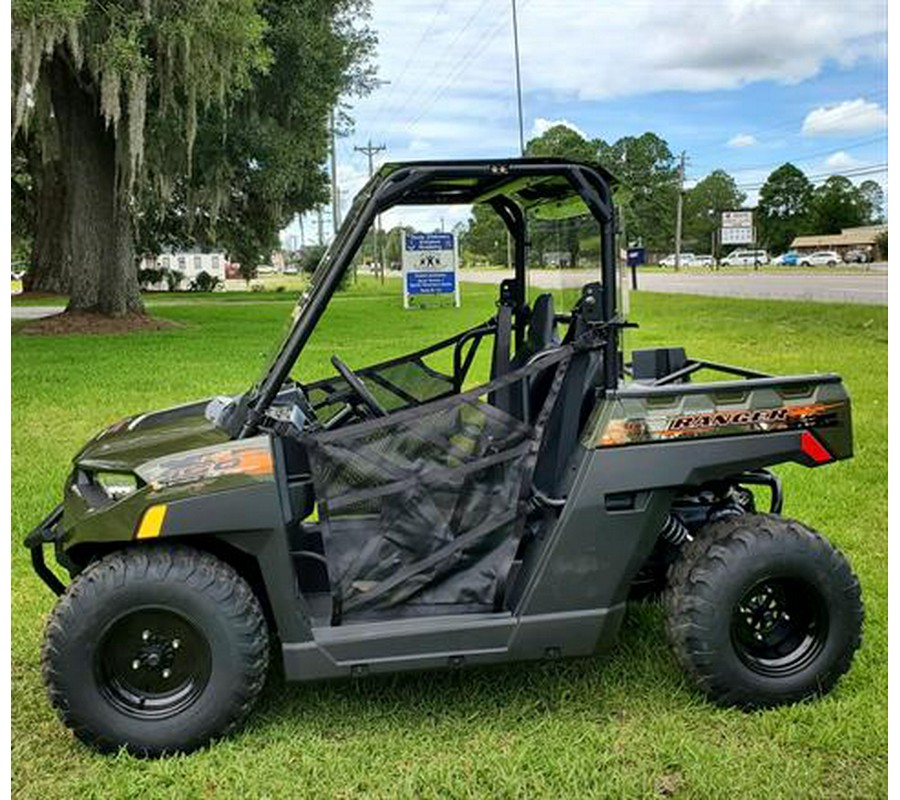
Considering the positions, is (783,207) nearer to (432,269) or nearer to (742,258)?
(742,258)

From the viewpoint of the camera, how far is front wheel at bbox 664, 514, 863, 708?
128 inches

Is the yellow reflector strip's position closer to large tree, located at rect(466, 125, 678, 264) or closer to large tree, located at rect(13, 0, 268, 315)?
large tree, located at rect(466, 125, 678, 264)

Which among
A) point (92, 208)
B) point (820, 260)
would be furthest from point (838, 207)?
point (92, 208)

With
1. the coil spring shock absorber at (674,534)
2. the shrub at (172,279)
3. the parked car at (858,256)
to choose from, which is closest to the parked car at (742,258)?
the parked car at (858,256)

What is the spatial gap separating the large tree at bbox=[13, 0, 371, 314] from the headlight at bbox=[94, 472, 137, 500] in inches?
456

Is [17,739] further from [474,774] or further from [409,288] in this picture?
[409,288]

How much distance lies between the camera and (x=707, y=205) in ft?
322

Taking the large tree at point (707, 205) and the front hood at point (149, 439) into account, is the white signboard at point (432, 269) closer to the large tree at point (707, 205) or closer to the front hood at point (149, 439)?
the front hood at point (149, 439)

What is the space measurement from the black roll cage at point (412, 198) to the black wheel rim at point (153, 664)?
0.66m


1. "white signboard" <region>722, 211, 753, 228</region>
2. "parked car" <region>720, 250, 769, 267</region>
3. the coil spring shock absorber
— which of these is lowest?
the coil spring shock absorber

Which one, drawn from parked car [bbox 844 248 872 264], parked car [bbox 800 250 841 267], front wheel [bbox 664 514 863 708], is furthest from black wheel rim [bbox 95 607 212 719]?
parked car [bbox 844 248 872 264]

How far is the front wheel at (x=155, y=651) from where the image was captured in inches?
118
